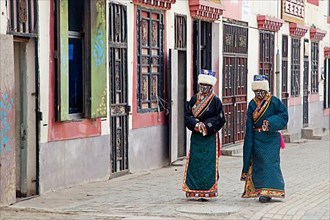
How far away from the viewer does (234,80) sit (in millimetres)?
21328

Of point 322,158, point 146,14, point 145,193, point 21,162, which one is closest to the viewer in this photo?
point 21,162

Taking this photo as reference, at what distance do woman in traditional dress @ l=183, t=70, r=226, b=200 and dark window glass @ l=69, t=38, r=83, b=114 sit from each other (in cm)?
217

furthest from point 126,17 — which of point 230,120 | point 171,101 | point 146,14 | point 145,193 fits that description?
point 230,120

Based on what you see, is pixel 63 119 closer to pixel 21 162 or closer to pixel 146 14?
pixel 21 162

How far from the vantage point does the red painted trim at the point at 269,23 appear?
75.7 ft

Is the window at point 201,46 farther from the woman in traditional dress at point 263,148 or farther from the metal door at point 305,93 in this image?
the metal door at point 305,93

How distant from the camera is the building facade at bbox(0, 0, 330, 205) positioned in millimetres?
11781

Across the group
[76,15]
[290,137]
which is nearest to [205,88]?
[76,15]

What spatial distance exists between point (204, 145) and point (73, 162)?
226 centimetres

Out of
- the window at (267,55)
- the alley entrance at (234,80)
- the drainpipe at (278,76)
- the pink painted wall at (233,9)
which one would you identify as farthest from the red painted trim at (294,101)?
the pink painted wall at (233,9)

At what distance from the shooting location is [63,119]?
40.8ft

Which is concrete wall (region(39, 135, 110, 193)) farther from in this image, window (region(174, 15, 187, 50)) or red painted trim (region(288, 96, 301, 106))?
red painted trim (region(288, 96, 301, 106))

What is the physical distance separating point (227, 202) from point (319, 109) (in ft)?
64.6

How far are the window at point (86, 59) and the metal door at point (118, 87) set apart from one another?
56 cm
